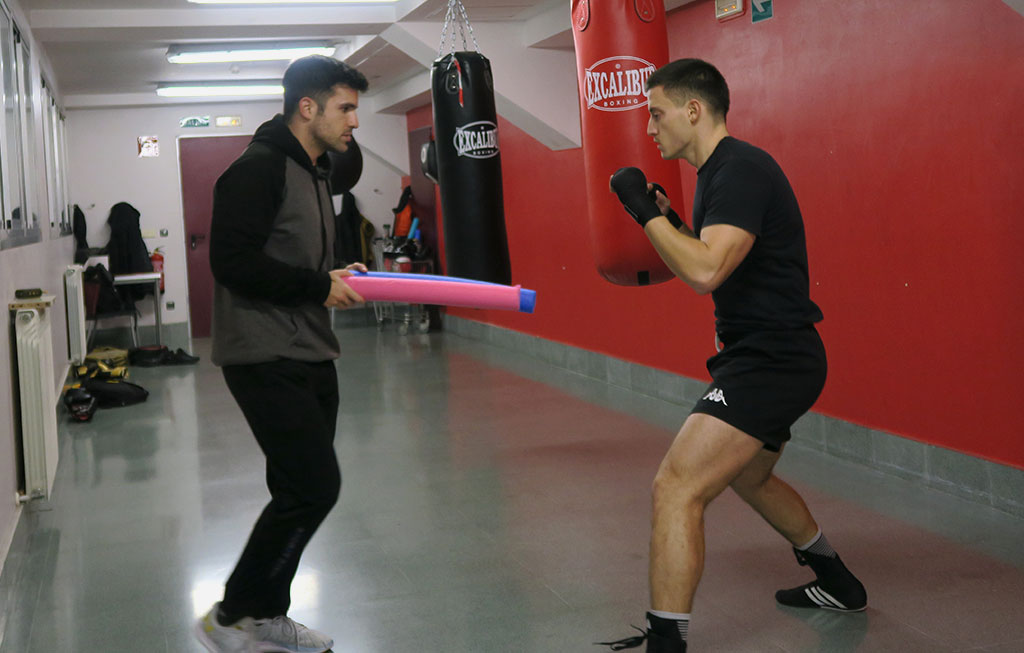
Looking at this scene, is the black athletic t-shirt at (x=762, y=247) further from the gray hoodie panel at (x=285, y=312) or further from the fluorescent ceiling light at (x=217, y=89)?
the fluorescent ceiling light at (x=217, y=89)

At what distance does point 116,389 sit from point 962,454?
19.2 ft

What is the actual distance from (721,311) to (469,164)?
2.42m

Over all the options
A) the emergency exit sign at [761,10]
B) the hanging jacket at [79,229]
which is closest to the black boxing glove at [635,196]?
the emergency exit sign at [761,10]

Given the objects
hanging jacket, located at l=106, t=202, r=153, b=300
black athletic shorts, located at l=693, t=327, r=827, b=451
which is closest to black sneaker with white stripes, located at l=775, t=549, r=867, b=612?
black athletic shorts, located at l=693, t=327, r=827, b=451

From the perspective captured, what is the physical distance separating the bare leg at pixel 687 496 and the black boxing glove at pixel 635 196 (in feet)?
1.81

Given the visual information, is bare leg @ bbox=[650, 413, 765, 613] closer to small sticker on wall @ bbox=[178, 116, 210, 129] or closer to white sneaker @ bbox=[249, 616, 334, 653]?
white sneaker @ bbox=[249, 616, 334, 653]

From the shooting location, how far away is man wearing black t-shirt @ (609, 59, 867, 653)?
8.00 feet

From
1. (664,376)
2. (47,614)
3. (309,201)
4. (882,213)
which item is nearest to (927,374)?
(882,213)

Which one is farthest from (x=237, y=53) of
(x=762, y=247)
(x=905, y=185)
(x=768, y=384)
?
(x=768, y=384)

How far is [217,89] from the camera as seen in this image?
34.7ft

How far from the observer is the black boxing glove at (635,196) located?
8.65ft

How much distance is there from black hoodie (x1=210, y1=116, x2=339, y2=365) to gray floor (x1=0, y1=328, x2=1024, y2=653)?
3.17 feet

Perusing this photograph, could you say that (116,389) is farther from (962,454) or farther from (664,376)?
(962,454)

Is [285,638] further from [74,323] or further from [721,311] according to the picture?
[74,323]
